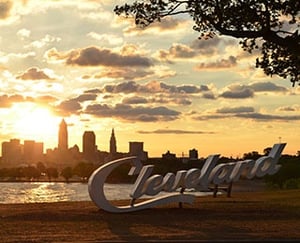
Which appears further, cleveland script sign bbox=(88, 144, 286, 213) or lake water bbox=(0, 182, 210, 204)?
lake water bbox=(0, 182, 210, 204)

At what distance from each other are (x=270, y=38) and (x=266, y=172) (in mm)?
14560

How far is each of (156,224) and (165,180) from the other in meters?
6.52

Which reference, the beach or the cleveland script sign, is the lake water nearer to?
the cleveland script sign

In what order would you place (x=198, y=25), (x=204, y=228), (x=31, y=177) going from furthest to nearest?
(x=31, y=177) < (x=198, y=25) < (x=204, y=228)

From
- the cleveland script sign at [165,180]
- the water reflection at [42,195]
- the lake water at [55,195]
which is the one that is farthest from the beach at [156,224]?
the water reflection at [42,195]

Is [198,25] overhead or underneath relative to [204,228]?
overhead

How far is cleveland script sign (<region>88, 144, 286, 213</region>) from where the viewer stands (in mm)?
31031

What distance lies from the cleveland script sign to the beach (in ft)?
1.53

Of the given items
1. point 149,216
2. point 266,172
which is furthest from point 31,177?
point 149,216

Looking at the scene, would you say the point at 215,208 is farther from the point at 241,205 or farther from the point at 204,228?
the point at 204,228

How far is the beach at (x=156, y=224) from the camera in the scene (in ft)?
72.3

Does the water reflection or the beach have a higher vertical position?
the beach

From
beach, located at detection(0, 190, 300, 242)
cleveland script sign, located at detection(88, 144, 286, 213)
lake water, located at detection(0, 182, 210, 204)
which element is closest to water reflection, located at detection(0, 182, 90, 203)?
lake water, located at detection(0, 182, 210, 204)

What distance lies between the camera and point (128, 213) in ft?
101
